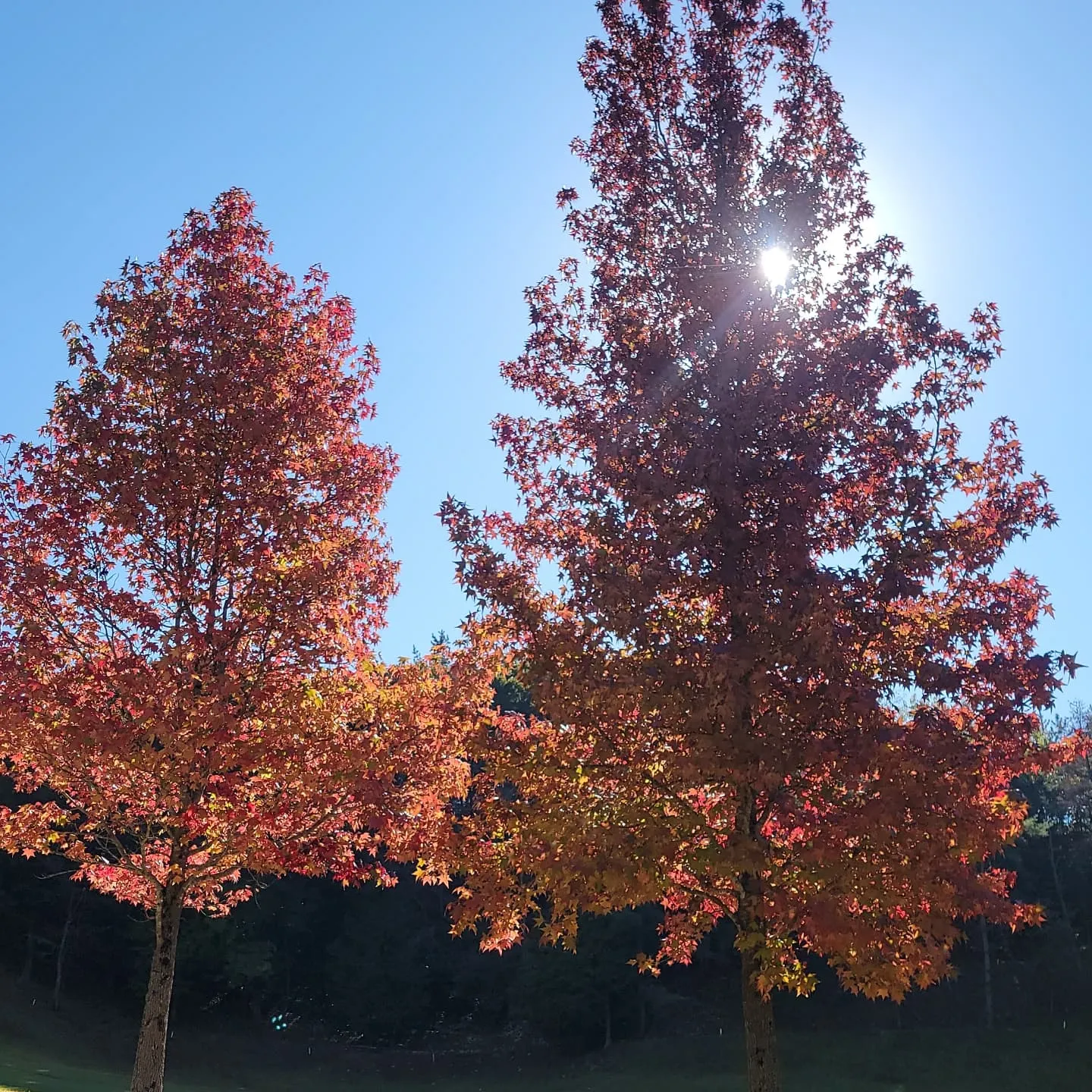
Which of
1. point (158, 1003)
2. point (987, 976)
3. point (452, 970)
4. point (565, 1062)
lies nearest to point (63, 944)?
point (452, 970)

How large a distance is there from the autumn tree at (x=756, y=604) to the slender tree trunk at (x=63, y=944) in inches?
1725

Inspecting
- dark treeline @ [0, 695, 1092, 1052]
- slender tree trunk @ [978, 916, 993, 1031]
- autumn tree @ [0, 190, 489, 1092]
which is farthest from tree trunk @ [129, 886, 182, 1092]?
slender tree trunk @ [978, 916, 993, 1031]

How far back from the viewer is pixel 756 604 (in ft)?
24.6

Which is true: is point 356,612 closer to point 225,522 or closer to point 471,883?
point 225,522

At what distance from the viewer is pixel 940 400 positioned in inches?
348

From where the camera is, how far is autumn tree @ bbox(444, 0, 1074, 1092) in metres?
7.41

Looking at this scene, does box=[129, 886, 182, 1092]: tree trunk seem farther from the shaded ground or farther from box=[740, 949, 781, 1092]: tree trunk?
the shaded ground

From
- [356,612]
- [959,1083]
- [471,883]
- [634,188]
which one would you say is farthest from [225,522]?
[959,1083]

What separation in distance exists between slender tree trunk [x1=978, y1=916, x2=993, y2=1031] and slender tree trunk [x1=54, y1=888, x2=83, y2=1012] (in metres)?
41.6

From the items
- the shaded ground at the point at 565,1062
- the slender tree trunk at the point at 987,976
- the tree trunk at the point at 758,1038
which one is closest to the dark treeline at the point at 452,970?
the slender tree trunk at the point at 987,976

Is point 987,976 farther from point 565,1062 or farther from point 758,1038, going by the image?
point 758,1038

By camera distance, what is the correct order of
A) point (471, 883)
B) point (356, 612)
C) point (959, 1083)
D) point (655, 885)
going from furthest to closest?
point (959, 1083) → point (356, 612) → point (471, 883) → point (655, 885)

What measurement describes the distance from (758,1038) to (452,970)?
42.6 meters

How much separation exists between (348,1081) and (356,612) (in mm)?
37223
